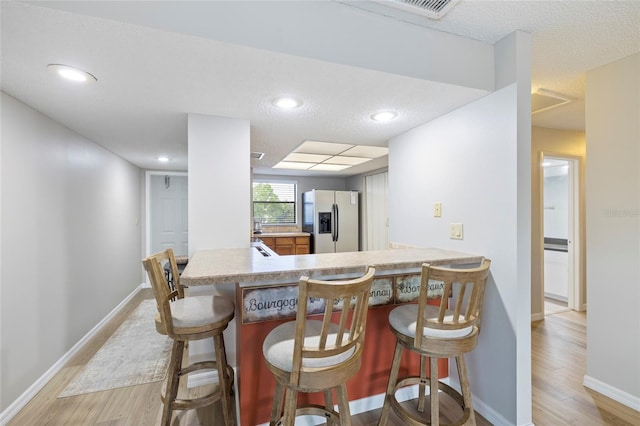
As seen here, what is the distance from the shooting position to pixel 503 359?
A: 1.80 metres

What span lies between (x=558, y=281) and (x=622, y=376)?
105 inches

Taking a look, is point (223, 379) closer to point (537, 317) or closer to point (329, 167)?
point (537, 317)

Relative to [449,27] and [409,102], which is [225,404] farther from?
[449,27]

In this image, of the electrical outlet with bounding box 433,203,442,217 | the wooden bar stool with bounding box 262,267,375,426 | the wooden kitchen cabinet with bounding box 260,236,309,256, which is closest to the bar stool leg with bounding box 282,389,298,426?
the wooden bar stool with bounding box 262,267,375,426

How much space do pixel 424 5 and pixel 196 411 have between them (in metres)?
2.81

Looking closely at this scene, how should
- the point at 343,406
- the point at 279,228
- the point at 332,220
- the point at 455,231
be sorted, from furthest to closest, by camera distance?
1. the point at 279,228
2. the point at 332,220
3. the point at 455,231
4. the point at 343,406

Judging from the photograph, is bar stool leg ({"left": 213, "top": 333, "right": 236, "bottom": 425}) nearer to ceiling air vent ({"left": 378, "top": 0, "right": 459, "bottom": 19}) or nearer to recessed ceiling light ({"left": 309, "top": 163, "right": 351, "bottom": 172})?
ceiling air vent ({"left": 378, "top": 0, "right": 459, "bottom": 19})

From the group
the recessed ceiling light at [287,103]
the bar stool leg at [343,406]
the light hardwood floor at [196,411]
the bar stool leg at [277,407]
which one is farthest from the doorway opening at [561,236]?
the bar stool leg at [277,407]

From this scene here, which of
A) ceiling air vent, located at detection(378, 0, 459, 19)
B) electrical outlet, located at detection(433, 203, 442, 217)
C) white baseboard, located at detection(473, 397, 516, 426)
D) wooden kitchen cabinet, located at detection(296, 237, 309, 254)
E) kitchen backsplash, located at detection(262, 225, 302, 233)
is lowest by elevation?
white baseboard, located at detection(473, 397, 516, 426)

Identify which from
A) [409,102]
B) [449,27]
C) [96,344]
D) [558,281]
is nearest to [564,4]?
[449,27]

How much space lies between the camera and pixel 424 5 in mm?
1520

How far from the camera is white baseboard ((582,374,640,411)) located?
192 centimetres

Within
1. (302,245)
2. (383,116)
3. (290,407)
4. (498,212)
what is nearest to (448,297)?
(498,212)

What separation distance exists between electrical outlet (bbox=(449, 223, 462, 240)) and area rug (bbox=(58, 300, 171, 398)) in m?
2.54
